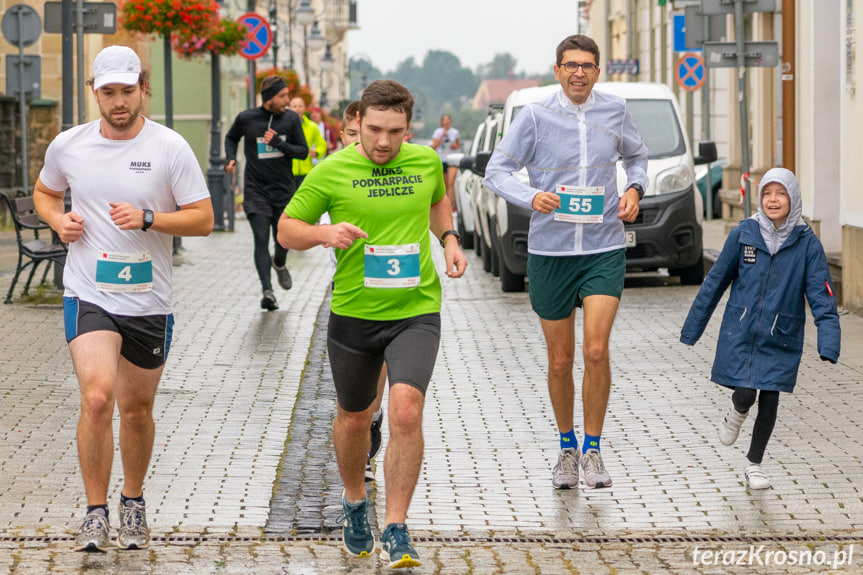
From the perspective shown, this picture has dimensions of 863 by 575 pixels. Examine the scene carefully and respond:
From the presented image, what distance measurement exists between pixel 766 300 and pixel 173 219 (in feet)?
8.72

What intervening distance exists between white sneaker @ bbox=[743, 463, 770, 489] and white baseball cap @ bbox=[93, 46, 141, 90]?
Answer: 305 centimetres

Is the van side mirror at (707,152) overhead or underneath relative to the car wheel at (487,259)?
overhead

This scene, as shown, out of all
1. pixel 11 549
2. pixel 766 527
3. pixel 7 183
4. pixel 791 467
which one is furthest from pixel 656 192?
pixel 7 183

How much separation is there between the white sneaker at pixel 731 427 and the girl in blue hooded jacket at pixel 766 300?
131mm

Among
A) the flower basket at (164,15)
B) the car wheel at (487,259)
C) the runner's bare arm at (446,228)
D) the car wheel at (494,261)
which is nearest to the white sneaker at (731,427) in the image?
the runner's bare arm at (446,228)

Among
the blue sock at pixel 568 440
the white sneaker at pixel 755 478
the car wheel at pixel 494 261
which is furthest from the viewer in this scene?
the car wheel at pixel 494 261

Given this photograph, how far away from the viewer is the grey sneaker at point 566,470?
284 inches

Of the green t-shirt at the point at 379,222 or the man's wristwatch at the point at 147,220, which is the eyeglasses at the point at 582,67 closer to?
the green t-shirt at the point at 379,222

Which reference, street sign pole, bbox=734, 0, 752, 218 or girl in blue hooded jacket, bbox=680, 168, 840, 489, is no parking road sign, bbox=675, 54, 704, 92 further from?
girl in blue hooded jacket, bbox=680, 168, 840, 489

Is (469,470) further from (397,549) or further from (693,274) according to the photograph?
(693,274)

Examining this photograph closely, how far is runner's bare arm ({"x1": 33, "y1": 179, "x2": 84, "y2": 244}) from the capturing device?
19.4 feet

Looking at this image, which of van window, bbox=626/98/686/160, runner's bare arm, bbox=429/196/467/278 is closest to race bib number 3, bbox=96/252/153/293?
runner's bare arm, bbox=429/196/467/278

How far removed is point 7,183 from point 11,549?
23.3 meters

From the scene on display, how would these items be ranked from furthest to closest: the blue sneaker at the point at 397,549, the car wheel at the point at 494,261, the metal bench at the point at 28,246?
the car wheel at the point at 494,261 → the metal bench at the point at 28,246 → the blue sneaker at the point at 397,549
